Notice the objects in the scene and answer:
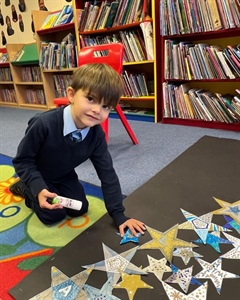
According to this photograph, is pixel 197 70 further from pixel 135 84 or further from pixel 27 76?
pixel 27 76

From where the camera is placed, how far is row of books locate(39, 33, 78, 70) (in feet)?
8.29

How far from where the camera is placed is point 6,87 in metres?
3.77

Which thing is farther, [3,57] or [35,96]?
[3,57]

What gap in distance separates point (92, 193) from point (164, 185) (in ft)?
1.03

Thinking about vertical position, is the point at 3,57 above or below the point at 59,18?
below

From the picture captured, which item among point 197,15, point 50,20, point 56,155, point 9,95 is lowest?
point 9,95

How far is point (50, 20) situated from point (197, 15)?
1619 mm

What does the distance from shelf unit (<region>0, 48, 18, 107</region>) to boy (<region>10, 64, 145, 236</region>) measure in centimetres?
288

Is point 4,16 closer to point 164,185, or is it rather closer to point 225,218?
point 164,185

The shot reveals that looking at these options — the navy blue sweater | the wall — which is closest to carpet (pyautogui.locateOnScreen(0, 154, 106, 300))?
the navy blue sweater

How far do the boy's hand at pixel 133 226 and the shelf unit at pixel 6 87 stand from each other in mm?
3139

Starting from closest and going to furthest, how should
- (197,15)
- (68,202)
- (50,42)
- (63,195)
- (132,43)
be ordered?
(68,202) < (63,195) < (197,15) < (132,43) < (50,42)

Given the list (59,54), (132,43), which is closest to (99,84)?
(132,43)

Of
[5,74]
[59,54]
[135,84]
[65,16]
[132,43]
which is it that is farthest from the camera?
[5,74]
